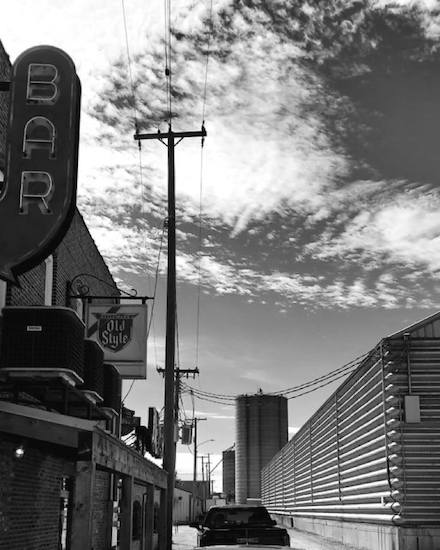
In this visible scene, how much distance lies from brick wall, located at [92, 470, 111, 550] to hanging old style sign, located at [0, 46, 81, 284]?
11.8 metres

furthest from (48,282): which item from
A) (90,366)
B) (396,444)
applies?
(396,444)

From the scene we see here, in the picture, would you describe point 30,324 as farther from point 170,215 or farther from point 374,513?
point 374,513

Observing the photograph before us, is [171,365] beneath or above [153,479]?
above

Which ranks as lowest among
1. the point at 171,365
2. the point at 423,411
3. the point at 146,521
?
the point at 146,521

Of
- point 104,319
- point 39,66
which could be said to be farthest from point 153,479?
point 39,66

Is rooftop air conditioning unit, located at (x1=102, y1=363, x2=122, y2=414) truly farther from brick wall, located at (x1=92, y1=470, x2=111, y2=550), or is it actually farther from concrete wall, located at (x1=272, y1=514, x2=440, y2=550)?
concrete wall, located at (x1=272, y1=514, x2=440, y2=550)

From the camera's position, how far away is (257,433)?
146 meters

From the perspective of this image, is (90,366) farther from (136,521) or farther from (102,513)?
(136,521)

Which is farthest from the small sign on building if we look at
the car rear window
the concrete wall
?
the concrete wall

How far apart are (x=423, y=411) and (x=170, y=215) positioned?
30.1ft

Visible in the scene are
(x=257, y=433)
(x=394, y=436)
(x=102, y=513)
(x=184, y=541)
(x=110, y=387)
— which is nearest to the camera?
(x=110, y=387)

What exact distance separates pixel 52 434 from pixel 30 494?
4391mm

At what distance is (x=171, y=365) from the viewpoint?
2080cm

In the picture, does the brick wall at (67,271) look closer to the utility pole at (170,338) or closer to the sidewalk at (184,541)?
the utility pole at (170,338)
